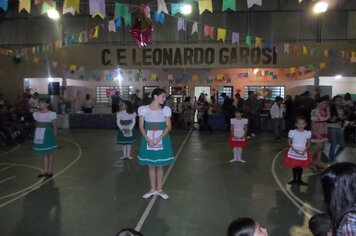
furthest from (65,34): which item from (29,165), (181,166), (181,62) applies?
(181,166)

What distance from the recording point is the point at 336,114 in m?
6.91

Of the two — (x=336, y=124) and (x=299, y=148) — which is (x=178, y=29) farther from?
(x=299, y=148)

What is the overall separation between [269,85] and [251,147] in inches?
316

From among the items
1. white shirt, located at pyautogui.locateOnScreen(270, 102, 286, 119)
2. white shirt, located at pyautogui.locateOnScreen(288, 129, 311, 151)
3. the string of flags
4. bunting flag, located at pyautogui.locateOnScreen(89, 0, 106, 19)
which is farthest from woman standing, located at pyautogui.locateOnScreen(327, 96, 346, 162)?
bunting flag, located at pyautogui.locateOnScreen(89, 0, 106, 19)

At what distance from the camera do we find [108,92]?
58.3 feet

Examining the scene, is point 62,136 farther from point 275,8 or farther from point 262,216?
point 275,8

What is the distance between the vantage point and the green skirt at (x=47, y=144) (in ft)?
20.1

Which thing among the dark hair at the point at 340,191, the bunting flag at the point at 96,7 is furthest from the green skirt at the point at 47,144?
the dark hair at the point at 340,191

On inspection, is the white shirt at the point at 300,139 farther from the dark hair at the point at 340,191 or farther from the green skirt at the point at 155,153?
the dark hair at the point at 340,191

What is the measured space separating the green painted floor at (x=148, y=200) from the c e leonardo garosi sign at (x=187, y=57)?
23.0 ft

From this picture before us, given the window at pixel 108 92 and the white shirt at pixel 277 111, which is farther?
the window at pixel 108 92

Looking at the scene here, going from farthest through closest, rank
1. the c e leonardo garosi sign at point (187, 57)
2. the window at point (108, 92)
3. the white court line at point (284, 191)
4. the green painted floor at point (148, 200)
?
the window at point (108, 92)
the c e leonardo garosi sign at point (187, 57)
the white court line at point (284, 191)
the green painted floor at point (148, 200)

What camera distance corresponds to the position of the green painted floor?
13.5 ft

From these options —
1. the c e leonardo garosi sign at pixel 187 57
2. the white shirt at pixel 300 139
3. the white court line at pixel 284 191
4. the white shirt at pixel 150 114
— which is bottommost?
the white court line at pixel 284 191
